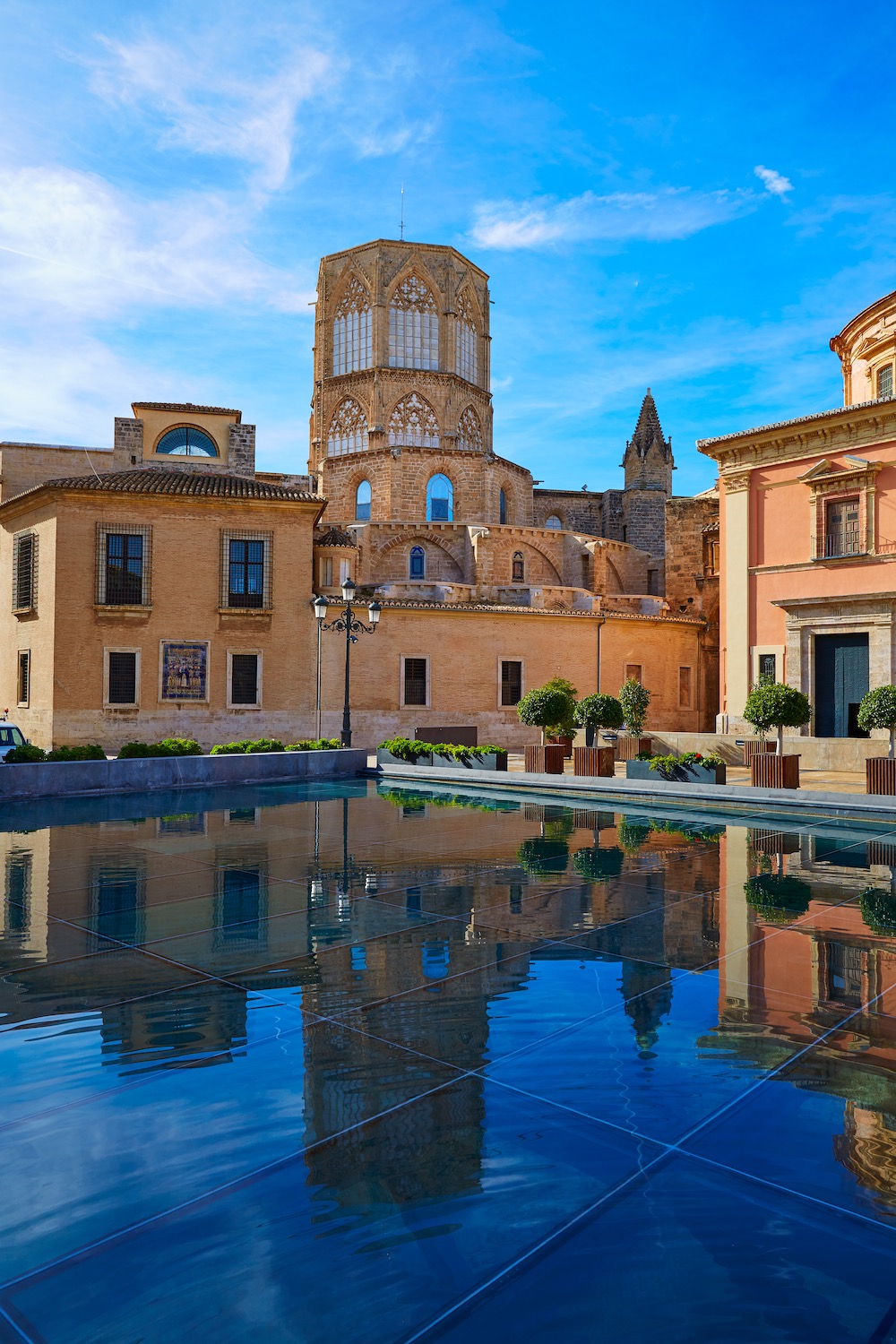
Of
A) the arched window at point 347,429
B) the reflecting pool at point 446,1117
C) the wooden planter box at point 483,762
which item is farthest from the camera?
the arched window at point 347,429

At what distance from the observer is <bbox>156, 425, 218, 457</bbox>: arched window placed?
101 feet

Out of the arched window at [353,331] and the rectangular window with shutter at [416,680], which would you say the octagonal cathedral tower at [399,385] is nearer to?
the arched window at [353,331]

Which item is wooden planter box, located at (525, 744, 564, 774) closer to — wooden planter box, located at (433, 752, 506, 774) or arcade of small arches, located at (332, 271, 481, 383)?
wooden planter box, located at (433, 752, 506, 774)

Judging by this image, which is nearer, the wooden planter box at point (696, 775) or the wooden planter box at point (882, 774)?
the wooden planter box at point (882, 774)

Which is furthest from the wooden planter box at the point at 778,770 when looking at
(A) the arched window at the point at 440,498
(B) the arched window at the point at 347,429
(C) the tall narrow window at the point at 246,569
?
(B) the arched window at the point at 347,429

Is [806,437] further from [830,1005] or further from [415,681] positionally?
[830,1005]

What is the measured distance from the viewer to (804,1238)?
2.70 metres

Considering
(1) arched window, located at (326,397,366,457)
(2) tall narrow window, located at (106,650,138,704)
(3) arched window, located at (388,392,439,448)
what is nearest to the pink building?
(2) tall narrow window, located at (106,650,138,704)

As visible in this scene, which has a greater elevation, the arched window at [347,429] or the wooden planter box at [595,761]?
the arched window at [347,429]

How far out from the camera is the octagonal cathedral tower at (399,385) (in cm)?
3738

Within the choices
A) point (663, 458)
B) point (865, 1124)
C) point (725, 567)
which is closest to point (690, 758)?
point (725, 567)

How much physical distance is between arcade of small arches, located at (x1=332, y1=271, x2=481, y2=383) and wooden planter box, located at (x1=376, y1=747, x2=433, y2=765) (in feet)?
82.0

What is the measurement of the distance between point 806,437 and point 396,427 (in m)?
21.4

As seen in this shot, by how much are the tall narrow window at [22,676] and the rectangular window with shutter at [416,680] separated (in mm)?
11417
